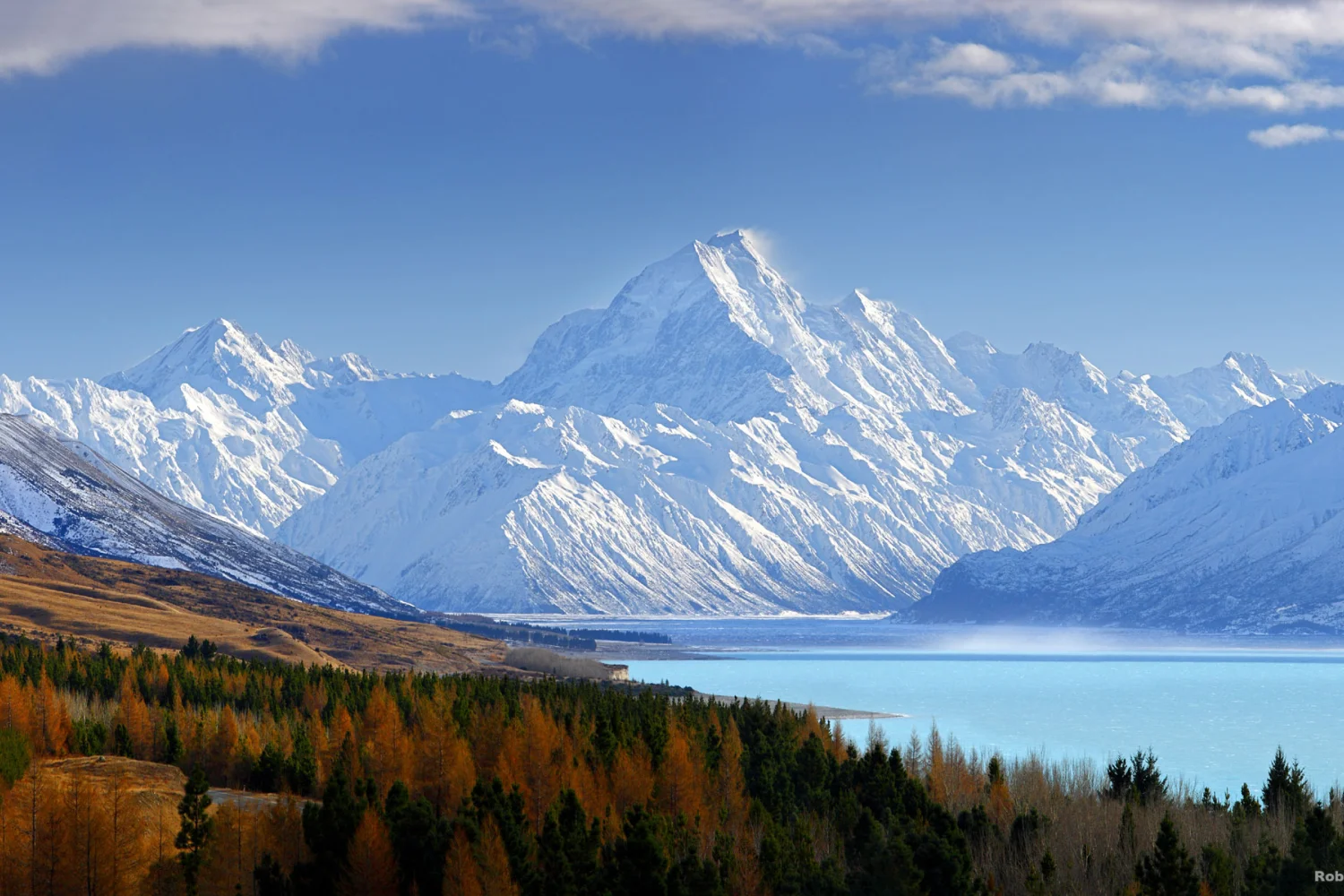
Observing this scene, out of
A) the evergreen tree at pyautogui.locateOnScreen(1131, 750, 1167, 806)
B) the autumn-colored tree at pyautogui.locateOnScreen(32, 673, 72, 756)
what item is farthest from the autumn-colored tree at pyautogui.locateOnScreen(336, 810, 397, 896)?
the autumn-colored tree at pyautogui.locateOnScreen(32, 673, 72, 756)

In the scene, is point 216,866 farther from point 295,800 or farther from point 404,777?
point 404,777

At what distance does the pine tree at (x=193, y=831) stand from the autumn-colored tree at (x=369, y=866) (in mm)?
6402

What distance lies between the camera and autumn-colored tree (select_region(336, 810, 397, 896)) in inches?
2739

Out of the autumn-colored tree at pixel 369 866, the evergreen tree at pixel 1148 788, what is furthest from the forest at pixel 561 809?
the evergreen tree at pixel 1148 788

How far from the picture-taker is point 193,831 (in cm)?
7381

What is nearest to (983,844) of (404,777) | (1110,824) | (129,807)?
(1110,824)

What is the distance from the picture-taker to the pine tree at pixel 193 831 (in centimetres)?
7044

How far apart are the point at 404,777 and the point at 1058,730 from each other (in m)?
101

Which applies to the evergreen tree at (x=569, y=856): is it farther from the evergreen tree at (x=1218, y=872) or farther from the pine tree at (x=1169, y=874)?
the evergreen tree at (x=1218, y=872)

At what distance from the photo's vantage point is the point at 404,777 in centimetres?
9800

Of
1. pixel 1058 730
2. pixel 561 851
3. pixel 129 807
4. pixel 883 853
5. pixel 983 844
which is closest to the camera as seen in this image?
pixel 883 853

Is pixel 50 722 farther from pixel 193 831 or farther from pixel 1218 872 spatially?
pixel 1218 872

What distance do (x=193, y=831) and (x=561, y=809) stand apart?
662 inches

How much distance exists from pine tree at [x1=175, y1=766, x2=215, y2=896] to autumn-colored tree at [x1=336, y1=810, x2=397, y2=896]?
21.0 feet
